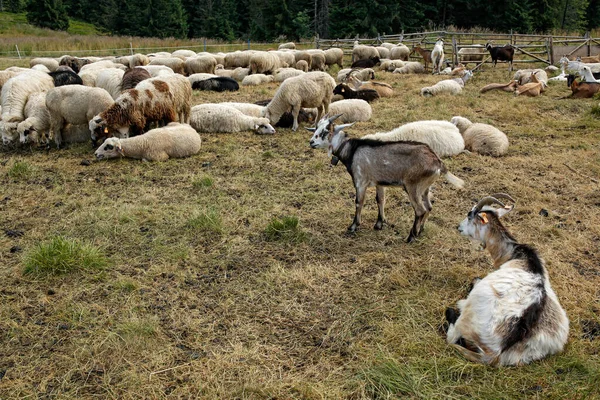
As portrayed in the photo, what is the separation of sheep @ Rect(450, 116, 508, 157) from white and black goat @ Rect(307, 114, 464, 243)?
3877 millimetres

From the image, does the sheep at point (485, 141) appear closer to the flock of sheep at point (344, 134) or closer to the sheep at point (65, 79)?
the flock of sheep at point (344, 134)

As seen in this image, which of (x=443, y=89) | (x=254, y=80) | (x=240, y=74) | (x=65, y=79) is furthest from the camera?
(x=240, y=74)

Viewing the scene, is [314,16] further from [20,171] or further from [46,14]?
[20,171]

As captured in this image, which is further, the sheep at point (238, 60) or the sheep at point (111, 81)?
the sheep at point (238, 60)

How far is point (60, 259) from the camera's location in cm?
486

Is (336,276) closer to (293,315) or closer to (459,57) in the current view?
(293,315)

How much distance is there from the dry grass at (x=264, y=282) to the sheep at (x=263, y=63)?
1267 cm

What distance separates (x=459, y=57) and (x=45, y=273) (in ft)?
80.5

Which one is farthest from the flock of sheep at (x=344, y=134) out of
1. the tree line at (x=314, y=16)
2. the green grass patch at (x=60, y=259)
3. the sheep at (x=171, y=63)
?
the tree line at (x=314, y=16)

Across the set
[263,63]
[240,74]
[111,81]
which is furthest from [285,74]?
[111,81]

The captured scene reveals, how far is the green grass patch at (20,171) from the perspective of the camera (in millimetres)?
7938

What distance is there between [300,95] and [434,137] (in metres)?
3.82

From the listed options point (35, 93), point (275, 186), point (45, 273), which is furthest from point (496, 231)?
point (35, 93)

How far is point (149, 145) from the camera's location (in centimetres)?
875
